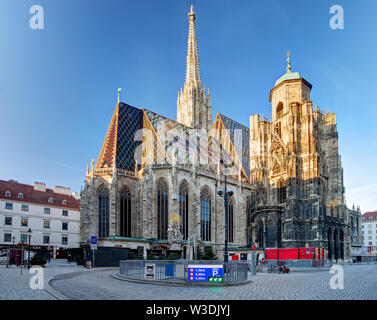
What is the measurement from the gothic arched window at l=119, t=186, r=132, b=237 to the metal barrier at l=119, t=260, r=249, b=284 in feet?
83.7

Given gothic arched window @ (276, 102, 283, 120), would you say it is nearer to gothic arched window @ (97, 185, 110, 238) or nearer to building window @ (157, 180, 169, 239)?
building window @ (157, 180, 169, 239)

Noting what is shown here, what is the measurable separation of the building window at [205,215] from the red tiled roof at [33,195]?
23061 millimetres

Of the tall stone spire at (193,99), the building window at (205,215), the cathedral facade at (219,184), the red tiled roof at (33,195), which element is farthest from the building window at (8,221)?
the tall stone spire at (193,99)

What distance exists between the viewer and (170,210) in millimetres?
43375

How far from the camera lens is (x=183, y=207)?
46.4m

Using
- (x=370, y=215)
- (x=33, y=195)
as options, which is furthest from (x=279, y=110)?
(x=370, y=215)

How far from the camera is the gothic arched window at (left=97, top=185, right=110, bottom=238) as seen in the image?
4206 cm

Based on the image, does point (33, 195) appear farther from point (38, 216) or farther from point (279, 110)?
point (279, 110)

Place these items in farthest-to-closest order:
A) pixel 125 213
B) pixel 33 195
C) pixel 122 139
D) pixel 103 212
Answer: pixel 33 195
pixel 122 139
pixel 125 213
pixel 103 212

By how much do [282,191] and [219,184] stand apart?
31.3 ft

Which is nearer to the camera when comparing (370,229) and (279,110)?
(279,110)

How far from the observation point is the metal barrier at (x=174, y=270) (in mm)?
16172

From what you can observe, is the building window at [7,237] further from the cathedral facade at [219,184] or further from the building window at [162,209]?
the building window at [162,209]
